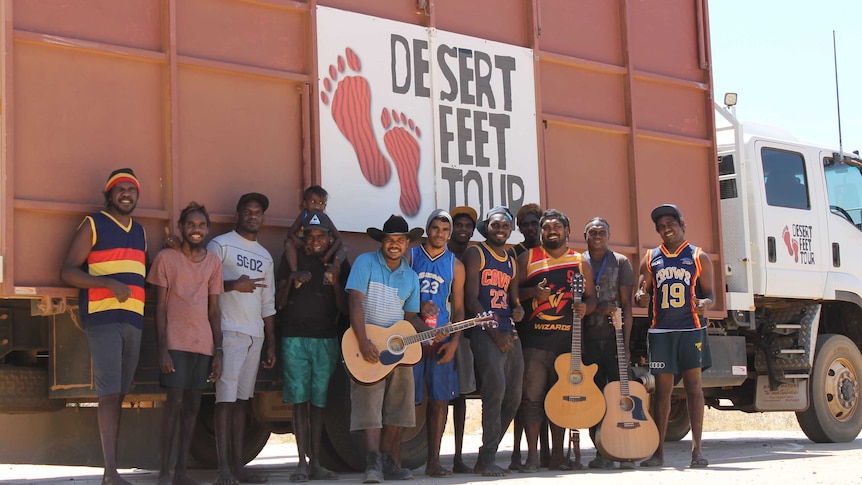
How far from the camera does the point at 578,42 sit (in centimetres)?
919

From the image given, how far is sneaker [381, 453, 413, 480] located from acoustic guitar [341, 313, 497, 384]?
23.4 inches

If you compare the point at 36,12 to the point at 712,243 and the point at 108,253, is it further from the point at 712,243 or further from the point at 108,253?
the point at 712,243

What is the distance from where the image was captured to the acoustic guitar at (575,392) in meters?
7.72

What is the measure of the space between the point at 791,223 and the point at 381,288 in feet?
17.3

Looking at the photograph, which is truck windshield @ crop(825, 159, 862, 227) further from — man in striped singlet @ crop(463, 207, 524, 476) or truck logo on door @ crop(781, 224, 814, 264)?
man in striped singlet @ crop(463, 207, 524, 476)

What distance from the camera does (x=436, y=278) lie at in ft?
24.0

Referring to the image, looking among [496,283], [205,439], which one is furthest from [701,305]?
[205,439]

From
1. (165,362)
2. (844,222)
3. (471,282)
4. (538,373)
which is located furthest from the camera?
(844,222)

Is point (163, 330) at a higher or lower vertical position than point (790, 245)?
lower

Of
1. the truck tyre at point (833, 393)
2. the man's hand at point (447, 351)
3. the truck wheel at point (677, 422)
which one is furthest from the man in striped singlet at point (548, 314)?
the truck wheel at point (677, 422)

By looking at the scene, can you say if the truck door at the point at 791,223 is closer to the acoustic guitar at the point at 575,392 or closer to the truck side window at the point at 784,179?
the truck side window at the point at 784,179

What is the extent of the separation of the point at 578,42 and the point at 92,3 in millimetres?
4129

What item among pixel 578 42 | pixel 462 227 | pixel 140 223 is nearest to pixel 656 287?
pixel 462 227

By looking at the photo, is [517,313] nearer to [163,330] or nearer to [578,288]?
[578,288]
